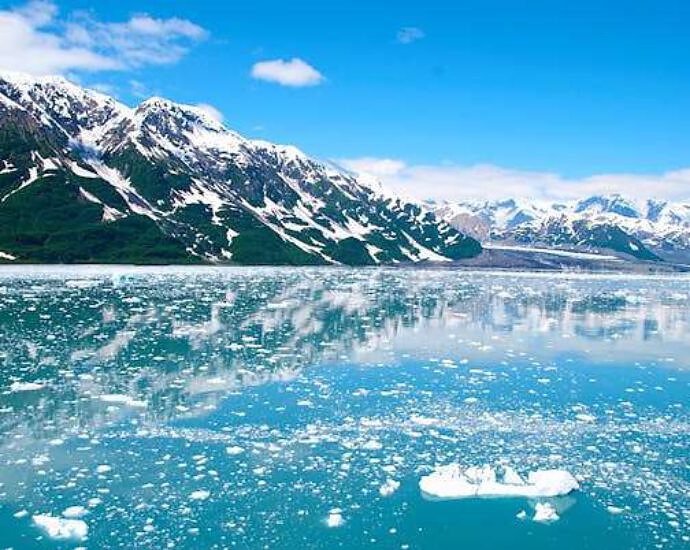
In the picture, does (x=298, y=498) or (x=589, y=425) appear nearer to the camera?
(x=298, y=498)

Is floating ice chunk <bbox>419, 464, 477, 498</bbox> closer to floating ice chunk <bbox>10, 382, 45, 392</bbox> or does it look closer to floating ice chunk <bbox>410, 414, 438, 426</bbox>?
floating ice chunk <bbox>410, 414, 438, 426</bbox>

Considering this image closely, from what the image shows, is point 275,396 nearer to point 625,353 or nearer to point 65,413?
point 65,413

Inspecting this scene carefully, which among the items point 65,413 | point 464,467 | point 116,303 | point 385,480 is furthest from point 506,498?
point 116,303

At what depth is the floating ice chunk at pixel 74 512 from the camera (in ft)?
48.2

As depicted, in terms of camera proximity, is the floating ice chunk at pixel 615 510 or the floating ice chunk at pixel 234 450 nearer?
the floating ice chunk at pixel 615 510

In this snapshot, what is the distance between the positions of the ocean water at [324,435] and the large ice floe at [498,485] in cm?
26

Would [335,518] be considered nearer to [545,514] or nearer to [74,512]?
Answer: [545,514]

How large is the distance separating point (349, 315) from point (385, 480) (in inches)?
1531

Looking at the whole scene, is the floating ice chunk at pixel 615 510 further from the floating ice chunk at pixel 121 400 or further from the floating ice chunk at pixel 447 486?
the floating ice chunk at pixel 121 400

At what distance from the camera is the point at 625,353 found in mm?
39094

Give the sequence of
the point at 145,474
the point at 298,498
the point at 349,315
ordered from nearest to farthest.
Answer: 1. the point at 298,498
2. the point at 145,474
3. the point at 349,315

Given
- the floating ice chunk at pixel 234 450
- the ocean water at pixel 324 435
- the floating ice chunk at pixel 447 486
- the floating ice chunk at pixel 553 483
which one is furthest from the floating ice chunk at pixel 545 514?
the floating ice chunk at pixel 234 450

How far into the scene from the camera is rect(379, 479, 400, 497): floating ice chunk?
1647 centimetres

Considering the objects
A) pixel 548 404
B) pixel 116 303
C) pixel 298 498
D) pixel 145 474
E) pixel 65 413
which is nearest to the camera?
pixel 298 498
